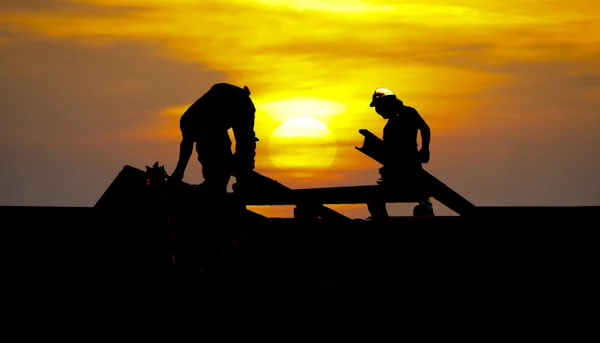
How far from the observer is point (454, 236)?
36.5 ft

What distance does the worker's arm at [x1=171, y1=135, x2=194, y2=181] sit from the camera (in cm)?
1282

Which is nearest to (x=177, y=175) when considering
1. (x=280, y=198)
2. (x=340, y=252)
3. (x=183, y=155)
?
(x=183, y=155)

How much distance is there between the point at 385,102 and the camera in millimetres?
14867

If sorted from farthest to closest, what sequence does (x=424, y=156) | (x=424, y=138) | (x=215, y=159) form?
1. (x=424, y=138)
2. (x=424, y=156)
3. (x=215, y=159)

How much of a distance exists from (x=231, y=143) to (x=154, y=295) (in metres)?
3.13

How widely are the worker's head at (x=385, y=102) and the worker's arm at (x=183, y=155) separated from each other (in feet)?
9.56

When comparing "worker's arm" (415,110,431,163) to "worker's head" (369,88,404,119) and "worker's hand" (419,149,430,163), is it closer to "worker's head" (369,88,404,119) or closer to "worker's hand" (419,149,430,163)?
"worker's hand" (419,149,430,163)

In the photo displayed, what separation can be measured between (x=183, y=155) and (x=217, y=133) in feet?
2.33

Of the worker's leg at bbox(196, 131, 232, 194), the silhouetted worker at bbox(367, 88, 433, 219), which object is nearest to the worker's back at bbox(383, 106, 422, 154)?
the silhouetted worker at bbox(367, 88, 433, 219)

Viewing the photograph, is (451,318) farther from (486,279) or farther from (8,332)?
(8,332)

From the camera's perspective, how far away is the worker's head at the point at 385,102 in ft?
48.7

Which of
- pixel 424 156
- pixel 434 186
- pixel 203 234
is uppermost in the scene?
pixel 424 156

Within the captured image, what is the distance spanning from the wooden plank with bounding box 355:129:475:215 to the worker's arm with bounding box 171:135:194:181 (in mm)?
2332

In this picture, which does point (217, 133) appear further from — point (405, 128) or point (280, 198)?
point (405, 128)
